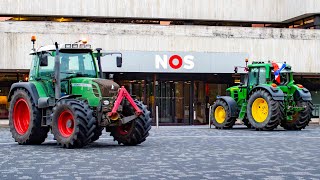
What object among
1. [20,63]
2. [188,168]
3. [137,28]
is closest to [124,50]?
[137,28]

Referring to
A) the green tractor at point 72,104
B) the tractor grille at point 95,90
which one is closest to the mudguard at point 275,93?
the green tractor at point 72,104

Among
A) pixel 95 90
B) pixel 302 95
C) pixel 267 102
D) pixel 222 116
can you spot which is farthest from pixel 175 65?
pixel 95 90

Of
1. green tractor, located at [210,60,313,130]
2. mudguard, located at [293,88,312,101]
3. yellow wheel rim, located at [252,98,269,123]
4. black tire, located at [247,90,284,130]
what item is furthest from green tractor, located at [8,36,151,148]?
mudguard, located at [293,88,312,101]

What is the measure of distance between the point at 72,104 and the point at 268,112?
429 inches

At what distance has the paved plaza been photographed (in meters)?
10.3

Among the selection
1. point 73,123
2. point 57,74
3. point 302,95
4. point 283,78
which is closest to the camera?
point 73,123

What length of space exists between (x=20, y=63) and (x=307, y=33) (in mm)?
16616

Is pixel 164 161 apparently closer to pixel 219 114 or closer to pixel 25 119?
pixel 25 119

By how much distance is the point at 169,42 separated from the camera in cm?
3597

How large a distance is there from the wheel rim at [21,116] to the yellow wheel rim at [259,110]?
10602 mm

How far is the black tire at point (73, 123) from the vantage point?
15.4m

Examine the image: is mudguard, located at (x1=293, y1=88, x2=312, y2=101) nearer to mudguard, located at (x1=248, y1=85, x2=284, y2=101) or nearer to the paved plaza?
mudguard, located at (x1=248, y1=85, x2=284, y2=101)

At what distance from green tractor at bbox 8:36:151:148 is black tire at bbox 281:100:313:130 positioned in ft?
34.9

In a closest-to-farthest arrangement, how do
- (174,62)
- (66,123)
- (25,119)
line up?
(66,123), (25,119), (174,62)
